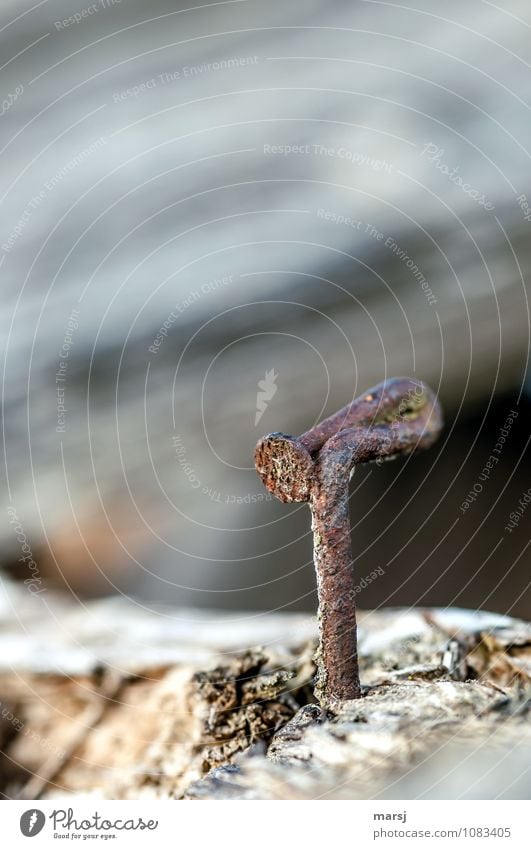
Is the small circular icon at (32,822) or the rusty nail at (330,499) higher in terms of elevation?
the rusty nail at (330,499)

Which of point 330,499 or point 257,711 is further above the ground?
point 330,499

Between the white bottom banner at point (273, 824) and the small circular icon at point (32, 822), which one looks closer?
the white bottom banner at point (273, 824)

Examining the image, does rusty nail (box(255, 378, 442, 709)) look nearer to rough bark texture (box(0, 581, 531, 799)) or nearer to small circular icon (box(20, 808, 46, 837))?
rough bark texture (box(0, 581, 531, 799))

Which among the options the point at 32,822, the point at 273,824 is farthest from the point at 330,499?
the point at 32,822

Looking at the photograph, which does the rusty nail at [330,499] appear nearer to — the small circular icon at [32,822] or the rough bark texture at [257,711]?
the rough bark texture at [257,711]

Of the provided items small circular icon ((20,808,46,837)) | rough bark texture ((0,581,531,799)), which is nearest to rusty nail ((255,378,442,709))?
rough bark texture ((0,581,531,799))

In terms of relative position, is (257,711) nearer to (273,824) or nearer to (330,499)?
(273,824)

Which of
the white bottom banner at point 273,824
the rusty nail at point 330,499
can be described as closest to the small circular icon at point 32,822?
the white bottom banner at point 273,824

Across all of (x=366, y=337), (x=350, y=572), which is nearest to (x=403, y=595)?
(x=366, y=337)
